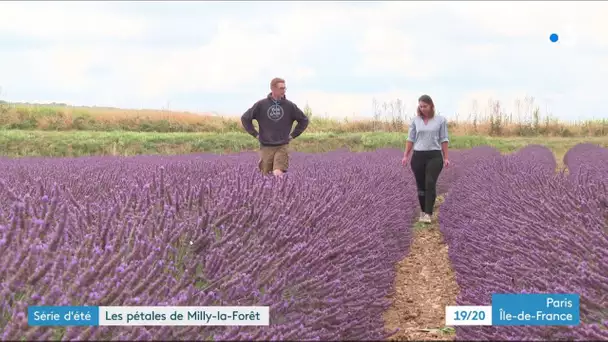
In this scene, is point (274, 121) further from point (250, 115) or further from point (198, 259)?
point (198, 259)

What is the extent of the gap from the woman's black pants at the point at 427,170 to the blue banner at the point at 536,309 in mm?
4475

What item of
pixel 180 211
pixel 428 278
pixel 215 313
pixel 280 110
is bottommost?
pixel 428 278

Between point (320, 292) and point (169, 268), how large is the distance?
2.16 ft

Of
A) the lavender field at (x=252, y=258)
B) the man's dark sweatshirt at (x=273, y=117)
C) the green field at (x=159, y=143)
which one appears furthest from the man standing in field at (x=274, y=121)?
the green field at (x=159, y=143)

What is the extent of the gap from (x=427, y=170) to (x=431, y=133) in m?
0.42

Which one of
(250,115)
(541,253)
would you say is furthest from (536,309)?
(250,115)

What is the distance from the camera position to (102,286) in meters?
2.00

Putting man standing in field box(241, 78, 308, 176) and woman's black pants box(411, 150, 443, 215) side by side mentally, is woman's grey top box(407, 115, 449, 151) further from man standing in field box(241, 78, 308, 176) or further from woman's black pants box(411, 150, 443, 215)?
man standing in field box(241, 78, 308, 176)

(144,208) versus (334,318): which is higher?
(144,208)

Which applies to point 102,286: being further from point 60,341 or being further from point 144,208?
point 144,208

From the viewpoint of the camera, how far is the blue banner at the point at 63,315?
5.92 ft

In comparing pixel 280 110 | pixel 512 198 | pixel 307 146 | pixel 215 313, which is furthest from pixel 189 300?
pixel 307 146

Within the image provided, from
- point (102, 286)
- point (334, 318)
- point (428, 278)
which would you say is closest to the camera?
point (102, 286)

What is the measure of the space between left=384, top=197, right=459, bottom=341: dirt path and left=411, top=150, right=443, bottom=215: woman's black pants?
1.50 ft
